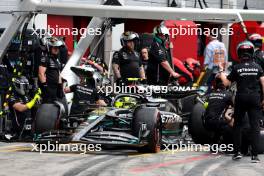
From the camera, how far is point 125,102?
14922mm

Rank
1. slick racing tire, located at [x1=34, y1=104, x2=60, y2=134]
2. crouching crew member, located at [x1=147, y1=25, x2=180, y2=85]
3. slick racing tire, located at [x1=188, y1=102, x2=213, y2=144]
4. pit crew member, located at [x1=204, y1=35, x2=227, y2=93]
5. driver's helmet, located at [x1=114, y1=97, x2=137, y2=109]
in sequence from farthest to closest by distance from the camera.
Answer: pit crew member, located at [x1=204, y1=35, x2=227, y2=93], crouching crew member, located at [x1=147, y1=25, x2=180, y2=85], slick racing tire, located at [x1=188, y1=102, x2=213, y2=144], driver's helmet, located at [x1=114, y1=97, x2=137, y2=109], slick racing tire, located at [x1=34, y1=104, x2=60, y2=134]

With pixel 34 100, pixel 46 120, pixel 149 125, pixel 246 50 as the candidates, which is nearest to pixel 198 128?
pixel 149 125

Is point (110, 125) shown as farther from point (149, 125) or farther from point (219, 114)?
point (219, 114)

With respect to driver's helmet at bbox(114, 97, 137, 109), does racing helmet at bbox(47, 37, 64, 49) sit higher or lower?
higher

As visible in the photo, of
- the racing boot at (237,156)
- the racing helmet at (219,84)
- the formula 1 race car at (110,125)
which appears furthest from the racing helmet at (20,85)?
the racing boot at (237,156)

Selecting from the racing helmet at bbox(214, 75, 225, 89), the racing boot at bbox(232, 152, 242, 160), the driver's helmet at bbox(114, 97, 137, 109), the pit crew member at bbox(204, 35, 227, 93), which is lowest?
the racing boot at bbox(232, 152, 242, 160)

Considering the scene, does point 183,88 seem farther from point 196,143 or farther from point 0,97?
point 0,97

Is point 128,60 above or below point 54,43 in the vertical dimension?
below

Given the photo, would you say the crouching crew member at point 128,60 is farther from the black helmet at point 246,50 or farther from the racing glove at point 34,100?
the black helmet at point 246,50

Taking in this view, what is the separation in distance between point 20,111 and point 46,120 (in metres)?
1.51

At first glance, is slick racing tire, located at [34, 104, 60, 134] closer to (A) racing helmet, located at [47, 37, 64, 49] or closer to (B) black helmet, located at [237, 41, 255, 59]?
(A) racing helmet, located at [47, 37, 64, 49]

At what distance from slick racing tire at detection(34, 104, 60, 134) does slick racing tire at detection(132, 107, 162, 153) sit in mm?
1351

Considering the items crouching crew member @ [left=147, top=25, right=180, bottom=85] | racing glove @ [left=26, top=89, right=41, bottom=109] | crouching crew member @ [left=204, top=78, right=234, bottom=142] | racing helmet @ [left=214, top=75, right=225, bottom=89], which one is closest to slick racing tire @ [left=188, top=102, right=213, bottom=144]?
crouching crew member @ [left=204, top=78, right=234, bottom=142]

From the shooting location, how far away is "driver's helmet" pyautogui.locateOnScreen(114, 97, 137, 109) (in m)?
14.9
